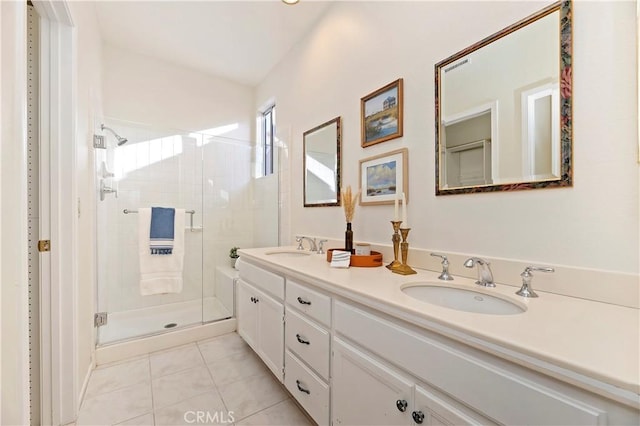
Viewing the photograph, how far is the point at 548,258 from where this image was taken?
0.97 meters

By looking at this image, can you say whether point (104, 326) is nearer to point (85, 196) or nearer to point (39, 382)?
point (39, 382)

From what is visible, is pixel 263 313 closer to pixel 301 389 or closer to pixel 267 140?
pixel 301 389

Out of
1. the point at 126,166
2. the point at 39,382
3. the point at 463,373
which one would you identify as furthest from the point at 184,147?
the point at 463,373

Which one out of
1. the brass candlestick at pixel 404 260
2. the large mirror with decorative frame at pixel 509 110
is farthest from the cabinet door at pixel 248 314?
the large mirror with decorative frame at pixel 509 110

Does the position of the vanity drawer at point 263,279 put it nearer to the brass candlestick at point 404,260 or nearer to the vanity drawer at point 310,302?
the vanity drawer at point 310,302

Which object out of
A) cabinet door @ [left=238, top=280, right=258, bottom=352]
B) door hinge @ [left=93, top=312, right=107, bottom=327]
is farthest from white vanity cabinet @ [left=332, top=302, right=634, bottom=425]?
door hinge @ [left=93, top=312, right=107, bottom=327]

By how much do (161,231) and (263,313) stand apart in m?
1.23

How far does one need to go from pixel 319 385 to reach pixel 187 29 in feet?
9.39

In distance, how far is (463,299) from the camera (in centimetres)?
107

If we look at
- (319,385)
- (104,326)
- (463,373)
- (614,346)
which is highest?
(614,346)

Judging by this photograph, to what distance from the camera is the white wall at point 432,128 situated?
0.84 metres

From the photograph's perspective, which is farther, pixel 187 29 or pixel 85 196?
pixel 187 29

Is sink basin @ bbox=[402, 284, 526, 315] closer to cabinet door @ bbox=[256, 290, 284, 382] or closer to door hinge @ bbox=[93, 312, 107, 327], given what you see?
cabinet door @ bbox=[256, 290, 284, 382]

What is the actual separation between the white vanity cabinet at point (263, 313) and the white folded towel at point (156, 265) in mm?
631
